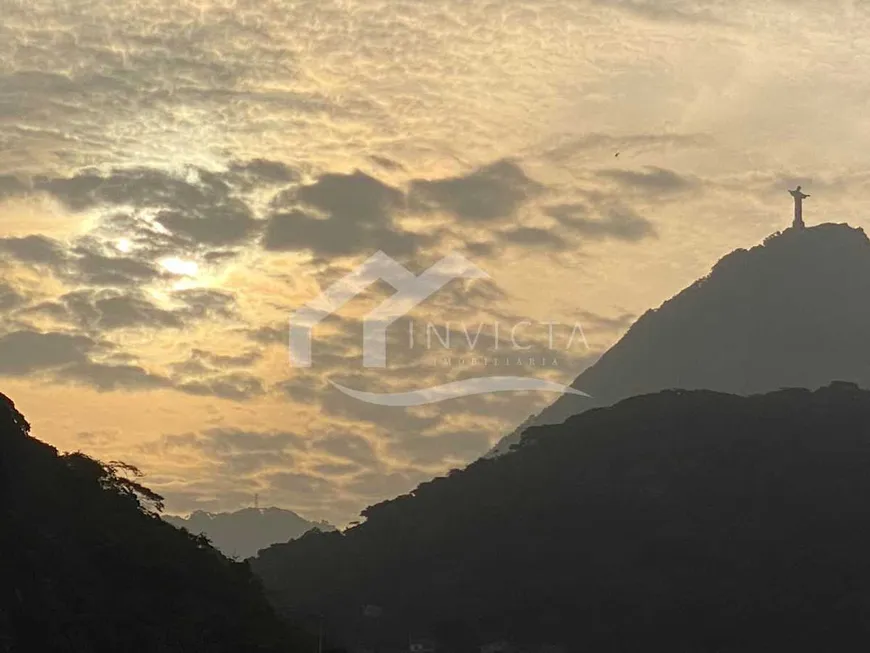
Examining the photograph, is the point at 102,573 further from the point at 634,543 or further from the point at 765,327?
the point at 765,327

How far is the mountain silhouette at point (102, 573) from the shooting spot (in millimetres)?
31672

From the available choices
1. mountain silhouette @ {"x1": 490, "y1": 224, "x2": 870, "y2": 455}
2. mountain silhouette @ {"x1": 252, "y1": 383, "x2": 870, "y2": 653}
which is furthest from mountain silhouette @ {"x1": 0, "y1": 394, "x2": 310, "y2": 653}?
mountain silhouette @ {"x1": 490, "y1": 224, "x2": 870, "y2": 455}

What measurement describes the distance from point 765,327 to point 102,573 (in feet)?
475

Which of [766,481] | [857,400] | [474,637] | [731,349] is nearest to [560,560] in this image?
[474,637]

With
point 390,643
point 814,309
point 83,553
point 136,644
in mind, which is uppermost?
point 814,309

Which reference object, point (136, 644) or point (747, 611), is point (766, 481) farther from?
Answer: point (136, 644)

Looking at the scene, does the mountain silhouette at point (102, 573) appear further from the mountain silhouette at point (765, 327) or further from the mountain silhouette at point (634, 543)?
the mountain silhouette at point (765, 327)

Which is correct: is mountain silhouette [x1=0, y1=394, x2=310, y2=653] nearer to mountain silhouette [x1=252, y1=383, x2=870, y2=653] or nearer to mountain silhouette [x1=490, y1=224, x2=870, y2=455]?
mountain silhouette [x1=252, y1=383, x2=870, y2=653]

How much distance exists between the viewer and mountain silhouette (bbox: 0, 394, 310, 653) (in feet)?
104

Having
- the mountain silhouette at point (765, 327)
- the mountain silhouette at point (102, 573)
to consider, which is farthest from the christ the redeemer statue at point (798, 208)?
the mountain silhouette at point (102, 573)

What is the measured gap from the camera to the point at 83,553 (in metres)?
34.6

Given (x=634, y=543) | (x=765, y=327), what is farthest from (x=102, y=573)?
(x=765, y=327)

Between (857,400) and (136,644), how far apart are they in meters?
104

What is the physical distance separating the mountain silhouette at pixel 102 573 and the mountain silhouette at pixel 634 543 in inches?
2046
